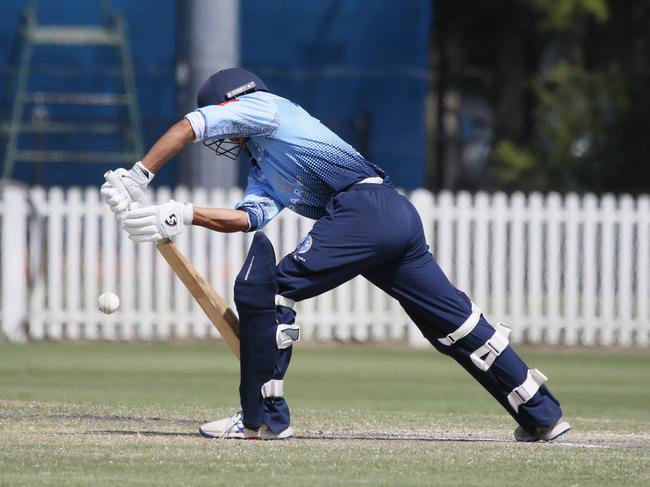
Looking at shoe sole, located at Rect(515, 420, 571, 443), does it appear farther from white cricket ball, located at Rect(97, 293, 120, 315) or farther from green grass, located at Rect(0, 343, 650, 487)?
white cricket ball, located at Rect(97, 293, 120, 315)

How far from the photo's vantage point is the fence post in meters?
14.1

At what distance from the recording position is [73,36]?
18.5 meters

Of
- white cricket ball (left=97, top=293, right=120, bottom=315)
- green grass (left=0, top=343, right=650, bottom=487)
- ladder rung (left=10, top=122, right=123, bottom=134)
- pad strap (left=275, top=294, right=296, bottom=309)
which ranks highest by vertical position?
ladder rung (left=10, top=122, right=123, bottom=134)

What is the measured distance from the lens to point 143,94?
1916 cm

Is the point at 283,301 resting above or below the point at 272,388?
above

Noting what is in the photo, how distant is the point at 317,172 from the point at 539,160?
1569 cm

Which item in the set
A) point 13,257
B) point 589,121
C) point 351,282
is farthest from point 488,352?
point 589,121

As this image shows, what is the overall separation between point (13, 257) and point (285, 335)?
26.0ft

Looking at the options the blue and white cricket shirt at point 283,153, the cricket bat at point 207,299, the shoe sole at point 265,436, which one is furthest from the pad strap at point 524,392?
the cricket bat at point 207,299

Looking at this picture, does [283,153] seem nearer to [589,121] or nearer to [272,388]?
[272,388]

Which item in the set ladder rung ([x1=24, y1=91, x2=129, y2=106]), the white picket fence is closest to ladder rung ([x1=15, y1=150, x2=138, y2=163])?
ladder rung ([x1=24, y1=91, x2=129, y2=106])

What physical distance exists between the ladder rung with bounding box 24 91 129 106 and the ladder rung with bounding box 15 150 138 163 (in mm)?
673

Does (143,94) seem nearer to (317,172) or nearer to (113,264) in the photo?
(113,264)

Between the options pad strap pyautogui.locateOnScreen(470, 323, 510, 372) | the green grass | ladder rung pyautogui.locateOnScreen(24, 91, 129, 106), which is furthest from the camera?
ladder rung pyautogui.locateOnScreen(24, 91, 129, 106)
